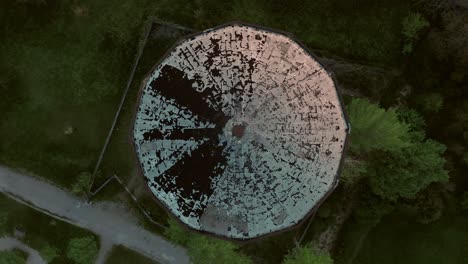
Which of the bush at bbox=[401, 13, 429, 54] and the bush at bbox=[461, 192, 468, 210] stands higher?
the bush at bbox=[401, 13, 429, 54]

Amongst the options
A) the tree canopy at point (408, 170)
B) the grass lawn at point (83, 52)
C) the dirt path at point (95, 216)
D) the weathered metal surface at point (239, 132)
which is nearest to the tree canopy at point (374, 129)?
the tree canopy at point (408, 170)

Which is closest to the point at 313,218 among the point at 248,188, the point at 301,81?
the point at 248,188

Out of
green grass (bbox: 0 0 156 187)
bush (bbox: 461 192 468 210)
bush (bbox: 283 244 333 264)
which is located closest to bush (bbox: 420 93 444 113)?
bush (bbox: 461 192 468 210)

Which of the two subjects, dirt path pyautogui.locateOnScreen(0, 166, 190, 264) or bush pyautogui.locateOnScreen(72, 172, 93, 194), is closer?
bush pyautogui.locateOnScreen(72, 172, 93, 194)

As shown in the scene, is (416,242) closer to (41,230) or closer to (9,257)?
(41,230)

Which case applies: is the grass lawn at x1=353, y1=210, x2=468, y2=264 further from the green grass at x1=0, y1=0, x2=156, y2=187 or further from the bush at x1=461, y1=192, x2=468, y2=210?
the green grass at x1=0, y1=0, x2=156, y2=187

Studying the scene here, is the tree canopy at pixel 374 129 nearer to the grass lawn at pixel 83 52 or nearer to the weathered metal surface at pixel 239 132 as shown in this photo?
the weathered metal surface at pixel 239 132
